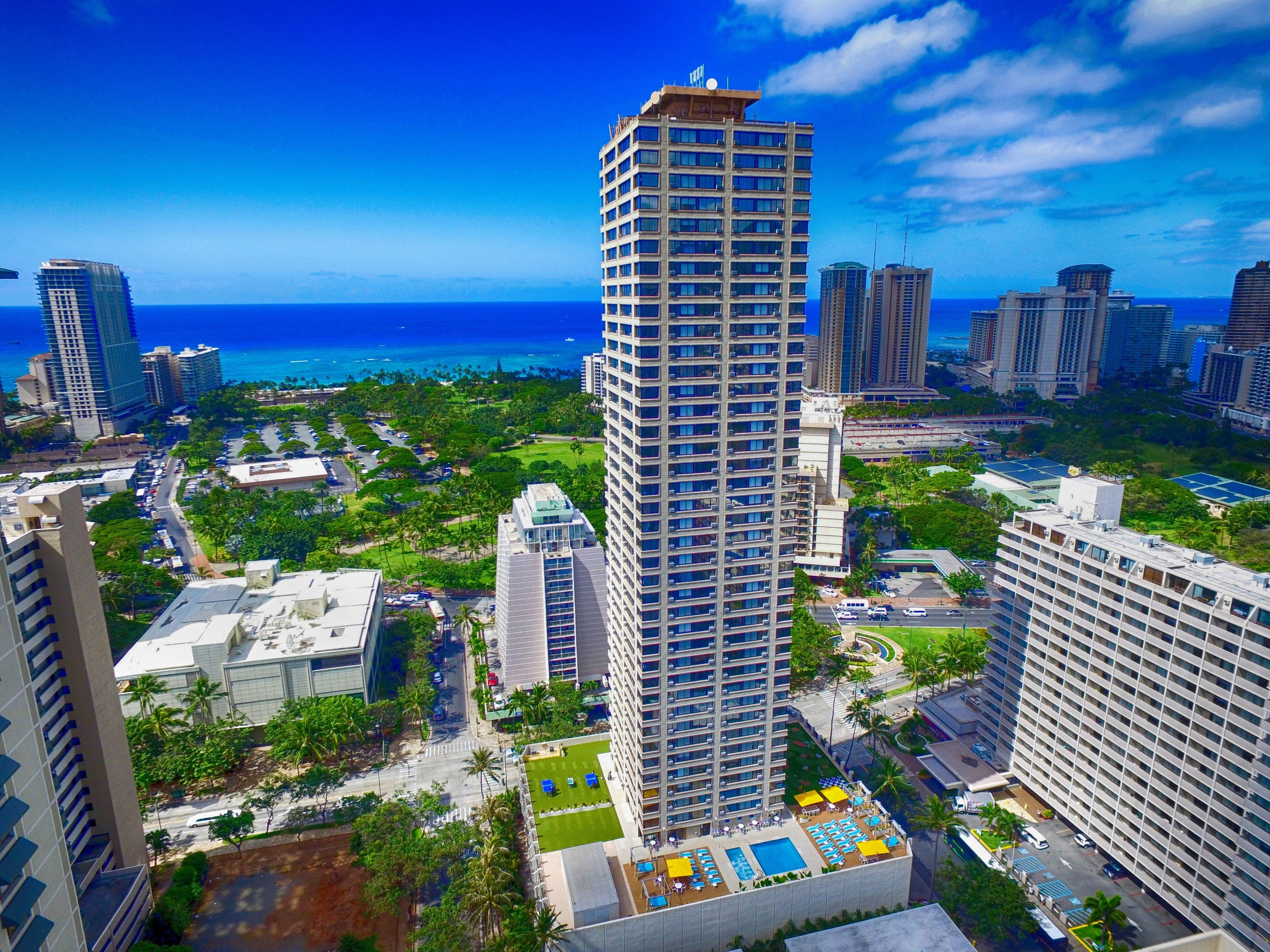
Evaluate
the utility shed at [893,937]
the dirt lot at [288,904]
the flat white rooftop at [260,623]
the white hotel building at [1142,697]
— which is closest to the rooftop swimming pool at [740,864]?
the utility shed at [893,937]

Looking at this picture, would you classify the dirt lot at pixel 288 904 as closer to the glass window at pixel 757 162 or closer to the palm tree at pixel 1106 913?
the palm tree at pixel 1106 913

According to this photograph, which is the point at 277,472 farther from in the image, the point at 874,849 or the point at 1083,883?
the point at 1083,883

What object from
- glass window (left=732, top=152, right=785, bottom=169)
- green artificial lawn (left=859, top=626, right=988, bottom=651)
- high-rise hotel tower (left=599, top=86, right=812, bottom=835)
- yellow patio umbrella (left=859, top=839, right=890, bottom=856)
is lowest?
green artificial lawn (left=859, top=626, right=988, bottom=651)

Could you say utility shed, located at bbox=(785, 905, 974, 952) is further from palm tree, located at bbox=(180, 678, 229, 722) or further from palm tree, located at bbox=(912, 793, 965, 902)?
palm tree, located at bbox=(180, 678, 229, 722)

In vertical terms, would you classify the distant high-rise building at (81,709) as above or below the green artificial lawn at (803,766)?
above

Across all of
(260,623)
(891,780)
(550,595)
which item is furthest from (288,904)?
(891,780)

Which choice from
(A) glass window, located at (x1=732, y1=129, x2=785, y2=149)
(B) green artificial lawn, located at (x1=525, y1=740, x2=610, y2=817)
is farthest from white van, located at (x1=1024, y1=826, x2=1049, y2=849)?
(A) glass window, located at (x1=732, y1=129, x2=785, y2=149)
